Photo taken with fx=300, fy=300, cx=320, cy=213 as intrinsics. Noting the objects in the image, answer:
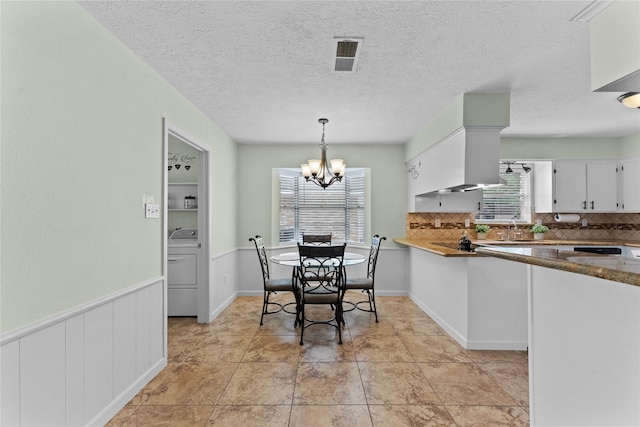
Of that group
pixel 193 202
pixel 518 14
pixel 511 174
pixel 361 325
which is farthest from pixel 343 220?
pixel 518 14

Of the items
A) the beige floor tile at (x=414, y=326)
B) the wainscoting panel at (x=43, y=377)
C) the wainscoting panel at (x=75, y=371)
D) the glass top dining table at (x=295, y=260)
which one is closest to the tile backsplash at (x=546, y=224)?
the beige floor tile at (x=414, y=326)

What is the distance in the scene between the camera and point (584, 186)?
460 cm

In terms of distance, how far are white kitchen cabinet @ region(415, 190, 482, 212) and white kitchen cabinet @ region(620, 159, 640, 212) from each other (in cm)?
215

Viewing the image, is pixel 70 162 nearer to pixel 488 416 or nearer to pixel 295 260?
pixel 295 260

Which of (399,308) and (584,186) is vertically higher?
(584,186)

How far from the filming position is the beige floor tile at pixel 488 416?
1.88 m

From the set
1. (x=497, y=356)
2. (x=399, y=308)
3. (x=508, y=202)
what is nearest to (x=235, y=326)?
(x=399, y=308)

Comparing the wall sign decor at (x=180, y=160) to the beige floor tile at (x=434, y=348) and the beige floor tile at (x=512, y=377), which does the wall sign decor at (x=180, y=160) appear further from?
the beige floor tile at (x=512, y=377)

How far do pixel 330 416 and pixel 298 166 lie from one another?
3.63 metres

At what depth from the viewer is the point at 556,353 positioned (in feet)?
4.31

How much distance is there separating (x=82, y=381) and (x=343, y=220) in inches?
160

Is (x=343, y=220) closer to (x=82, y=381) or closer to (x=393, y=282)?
(x=393, y=282)

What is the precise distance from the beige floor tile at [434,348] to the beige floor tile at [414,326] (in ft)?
0.37

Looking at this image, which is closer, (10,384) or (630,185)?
(10,384)
